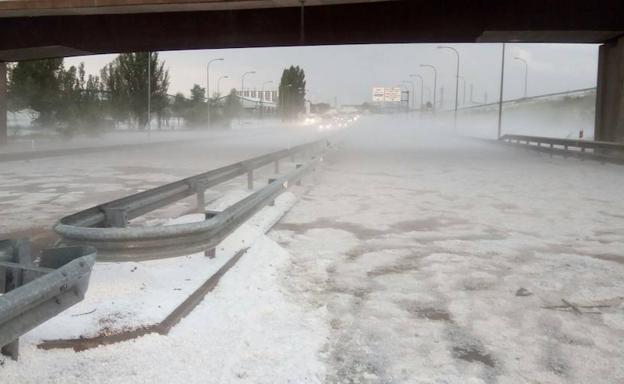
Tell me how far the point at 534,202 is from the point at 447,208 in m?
2.17

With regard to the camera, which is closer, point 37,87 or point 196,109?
point 37,87

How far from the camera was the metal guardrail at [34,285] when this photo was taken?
2758 mm

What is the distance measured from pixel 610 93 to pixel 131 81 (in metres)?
43.5

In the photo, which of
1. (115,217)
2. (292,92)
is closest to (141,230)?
(115,217)

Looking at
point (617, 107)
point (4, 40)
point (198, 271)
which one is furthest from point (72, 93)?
point (198, 271)

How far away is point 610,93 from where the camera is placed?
25891 millimetres

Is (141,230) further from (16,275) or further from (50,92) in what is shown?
(50,92)

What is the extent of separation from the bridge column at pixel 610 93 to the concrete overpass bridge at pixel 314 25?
4cm

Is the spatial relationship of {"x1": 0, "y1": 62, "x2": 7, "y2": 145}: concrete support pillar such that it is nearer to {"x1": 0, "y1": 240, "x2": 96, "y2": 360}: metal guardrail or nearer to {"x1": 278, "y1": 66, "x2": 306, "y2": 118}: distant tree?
{"x1": 0, "y1": 240, "x2": 96, "y2": 360}: metal guardrail

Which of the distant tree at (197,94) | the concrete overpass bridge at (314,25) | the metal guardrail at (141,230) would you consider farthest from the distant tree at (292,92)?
the metal guardrail at (141,230)

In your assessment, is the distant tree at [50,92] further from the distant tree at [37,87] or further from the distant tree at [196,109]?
the distant tree at [196,109]

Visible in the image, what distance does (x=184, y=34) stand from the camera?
991 inches

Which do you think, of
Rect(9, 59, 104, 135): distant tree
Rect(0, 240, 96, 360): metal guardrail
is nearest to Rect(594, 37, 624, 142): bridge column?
Rect(0, 240, 96, 360): metal guardrail

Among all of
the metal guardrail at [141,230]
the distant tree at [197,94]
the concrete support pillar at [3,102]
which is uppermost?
the distant tree at [197,94]
